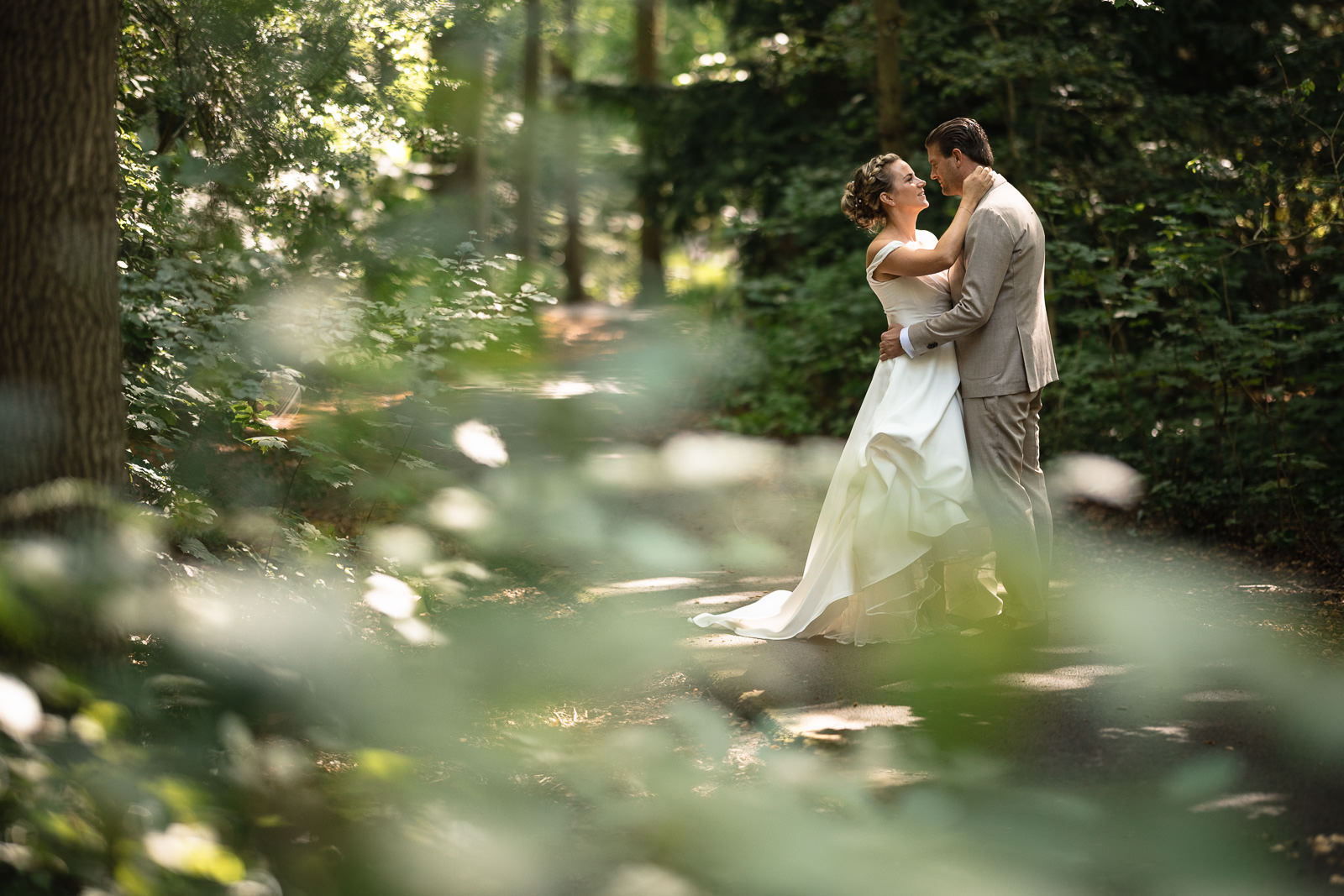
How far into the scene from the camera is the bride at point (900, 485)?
5195 mm

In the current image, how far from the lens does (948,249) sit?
5.16m

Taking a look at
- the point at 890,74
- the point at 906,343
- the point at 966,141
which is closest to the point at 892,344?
the point at 906,343

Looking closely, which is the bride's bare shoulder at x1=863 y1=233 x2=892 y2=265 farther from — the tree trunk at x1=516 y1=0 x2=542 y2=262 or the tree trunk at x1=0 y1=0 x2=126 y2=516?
the tree trunk at x1=516 y1=0 x2=542 y2=262

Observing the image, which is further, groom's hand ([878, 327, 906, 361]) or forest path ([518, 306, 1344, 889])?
groom's hand ([878, 327, 906, 361])

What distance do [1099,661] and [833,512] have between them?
137cm

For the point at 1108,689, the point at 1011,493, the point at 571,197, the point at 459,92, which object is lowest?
the point at 1108,689

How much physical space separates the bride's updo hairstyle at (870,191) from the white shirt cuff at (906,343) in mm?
584

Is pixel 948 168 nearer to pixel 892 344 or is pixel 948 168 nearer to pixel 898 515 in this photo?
pixel 892 344

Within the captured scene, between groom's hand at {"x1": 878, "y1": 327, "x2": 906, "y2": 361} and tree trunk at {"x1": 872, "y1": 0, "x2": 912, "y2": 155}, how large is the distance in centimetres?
643

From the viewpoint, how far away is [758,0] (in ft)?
45.4

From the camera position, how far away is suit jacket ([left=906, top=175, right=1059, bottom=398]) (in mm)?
5121

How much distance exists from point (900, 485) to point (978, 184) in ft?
4.78

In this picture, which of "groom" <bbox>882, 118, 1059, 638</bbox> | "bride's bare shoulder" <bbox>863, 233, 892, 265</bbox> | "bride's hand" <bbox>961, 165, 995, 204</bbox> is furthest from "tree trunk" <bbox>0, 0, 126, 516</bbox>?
"bride's hand" <bbox>961, 165, 995, 204</bbox>

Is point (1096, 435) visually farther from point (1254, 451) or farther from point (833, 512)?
point (833, 512)
